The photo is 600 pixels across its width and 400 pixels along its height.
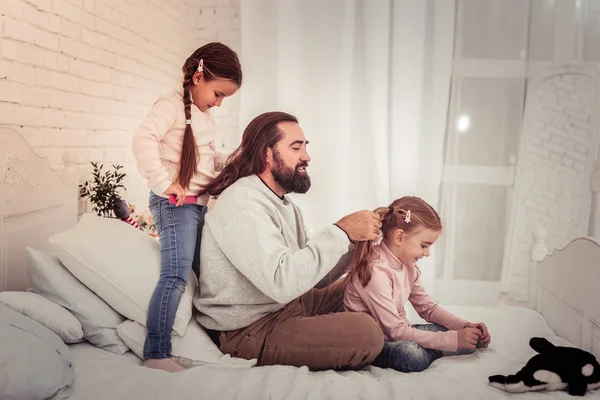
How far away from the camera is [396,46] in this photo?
2133 mm

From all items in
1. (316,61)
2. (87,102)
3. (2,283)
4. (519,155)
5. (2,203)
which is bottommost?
(2,283)

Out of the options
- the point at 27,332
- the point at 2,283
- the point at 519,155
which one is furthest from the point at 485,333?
the point at 2,283

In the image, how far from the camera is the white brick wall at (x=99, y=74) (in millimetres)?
2039

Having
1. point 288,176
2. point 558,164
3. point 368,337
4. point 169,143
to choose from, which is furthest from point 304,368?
point 558,164

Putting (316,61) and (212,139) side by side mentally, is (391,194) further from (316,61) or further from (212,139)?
(212,139)

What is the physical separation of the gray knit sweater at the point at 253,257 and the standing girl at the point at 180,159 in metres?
0.08

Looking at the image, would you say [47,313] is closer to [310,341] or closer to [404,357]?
[310,341]

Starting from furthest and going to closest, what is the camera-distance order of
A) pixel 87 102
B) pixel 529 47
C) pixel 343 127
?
pixel 529 47
pixel 87 102
pixel 343 127

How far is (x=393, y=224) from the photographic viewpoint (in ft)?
5.42

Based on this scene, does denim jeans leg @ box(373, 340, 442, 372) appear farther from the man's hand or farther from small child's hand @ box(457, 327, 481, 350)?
the man's hand

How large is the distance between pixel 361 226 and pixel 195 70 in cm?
67

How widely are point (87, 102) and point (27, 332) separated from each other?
1151 millimetres

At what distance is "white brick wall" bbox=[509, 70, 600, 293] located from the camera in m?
2.29

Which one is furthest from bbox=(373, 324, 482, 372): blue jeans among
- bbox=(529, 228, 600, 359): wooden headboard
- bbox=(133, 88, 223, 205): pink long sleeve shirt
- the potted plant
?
the potted plant
